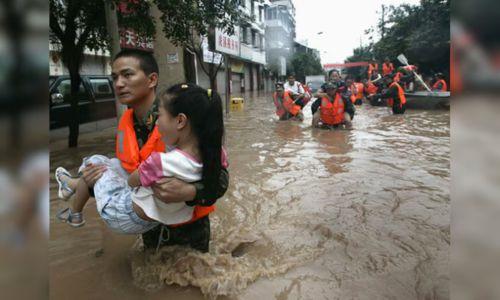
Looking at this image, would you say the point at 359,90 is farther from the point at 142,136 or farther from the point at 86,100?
the point at 142,136

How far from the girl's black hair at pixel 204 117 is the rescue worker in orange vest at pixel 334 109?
6.68m

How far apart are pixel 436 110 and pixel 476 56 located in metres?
13.3

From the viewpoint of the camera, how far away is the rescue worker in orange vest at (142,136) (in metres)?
2.25

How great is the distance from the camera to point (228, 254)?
248 centimetres

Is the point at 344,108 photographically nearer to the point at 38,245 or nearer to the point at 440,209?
the point at 440,209

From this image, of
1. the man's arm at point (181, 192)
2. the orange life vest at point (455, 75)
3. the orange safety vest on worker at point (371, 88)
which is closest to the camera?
the orange life vest at point (455, 75)

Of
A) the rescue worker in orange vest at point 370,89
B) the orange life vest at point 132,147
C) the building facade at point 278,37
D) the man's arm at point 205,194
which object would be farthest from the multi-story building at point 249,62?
the man's arm at point 205,194

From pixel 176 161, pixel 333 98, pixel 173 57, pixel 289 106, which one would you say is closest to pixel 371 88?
pixel 289 106

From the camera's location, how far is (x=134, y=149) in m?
2.26

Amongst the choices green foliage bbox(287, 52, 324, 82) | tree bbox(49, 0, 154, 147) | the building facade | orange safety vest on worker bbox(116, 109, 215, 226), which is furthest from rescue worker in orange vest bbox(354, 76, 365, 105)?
green foliage bbox(287, 52, 324, 82)

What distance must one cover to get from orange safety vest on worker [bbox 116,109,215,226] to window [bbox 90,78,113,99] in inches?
272

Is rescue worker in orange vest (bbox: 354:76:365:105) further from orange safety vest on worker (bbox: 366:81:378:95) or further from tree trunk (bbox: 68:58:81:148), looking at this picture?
tree trunk (bbox: 68:58:81:148)

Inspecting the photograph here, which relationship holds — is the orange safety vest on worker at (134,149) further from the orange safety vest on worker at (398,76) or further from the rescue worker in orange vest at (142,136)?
the orange safety vest on worker at (398,76)

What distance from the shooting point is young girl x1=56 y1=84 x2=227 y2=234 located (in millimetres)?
1895
